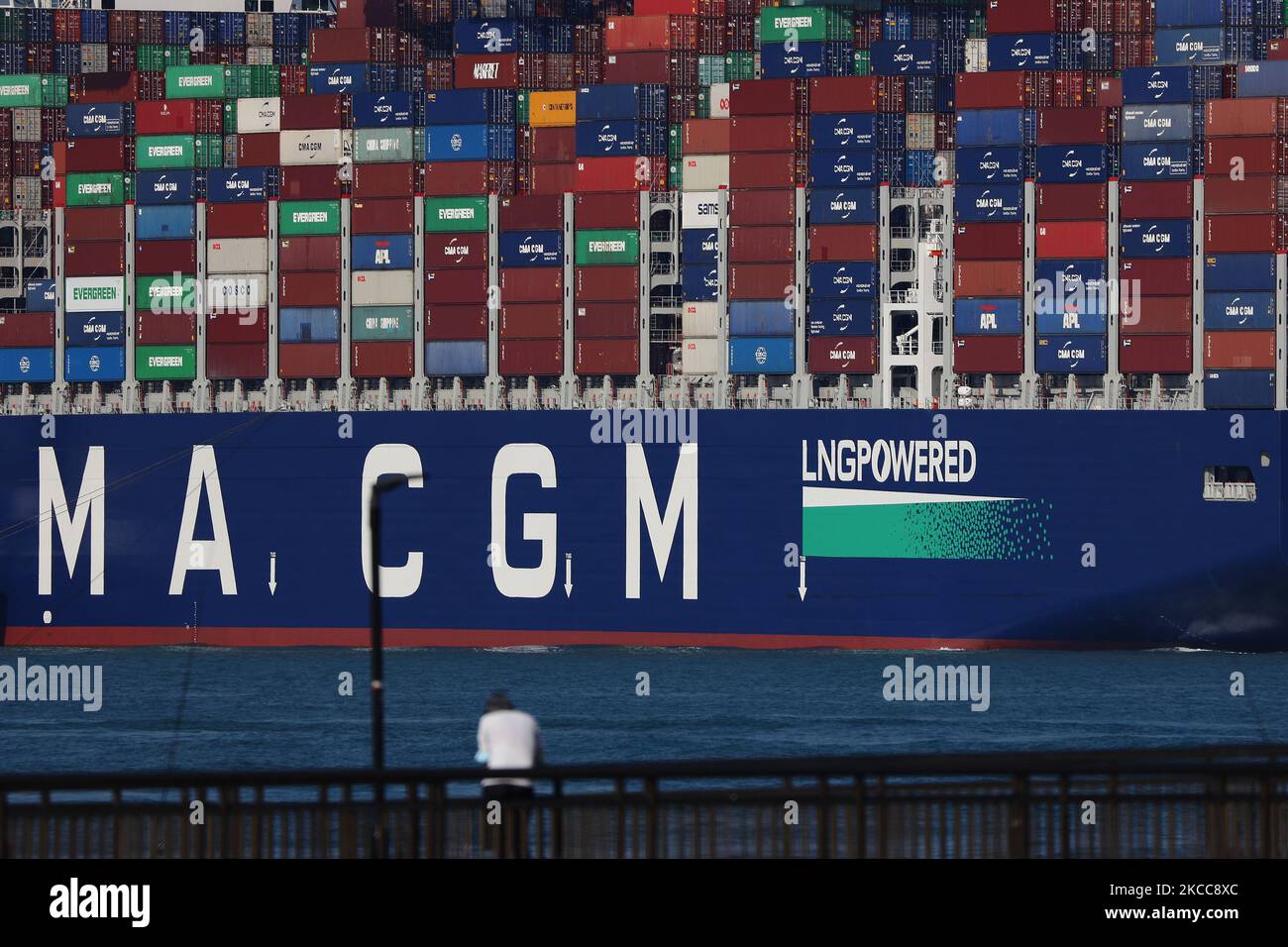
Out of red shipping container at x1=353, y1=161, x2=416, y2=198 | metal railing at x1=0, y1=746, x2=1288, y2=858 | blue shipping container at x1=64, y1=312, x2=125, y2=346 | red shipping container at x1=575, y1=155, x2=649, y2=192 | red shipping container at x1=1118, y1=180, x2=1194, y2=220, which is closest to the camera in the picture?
metal railing at x1=0, y1=746, x2=1288, y2=858

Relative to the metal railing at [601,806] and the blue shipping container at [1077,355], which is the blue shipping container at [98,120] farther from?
the metal railing at [601,806]

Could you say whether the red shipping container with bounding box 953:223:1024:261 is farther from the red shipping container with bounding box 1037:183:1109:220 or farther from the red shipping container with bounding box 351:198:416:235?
the red shipping container with bounding box 351:198:416:235

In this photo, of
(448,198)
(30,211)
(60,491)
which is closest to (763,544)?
(448,198)

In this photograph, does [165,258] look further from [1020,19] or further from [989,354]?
[1020,19]

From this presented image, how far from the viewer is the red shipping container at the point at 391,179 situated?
55.8 meters

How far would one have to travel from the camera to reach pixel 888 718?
42844mm

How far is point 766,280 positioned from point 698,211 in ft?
8.54

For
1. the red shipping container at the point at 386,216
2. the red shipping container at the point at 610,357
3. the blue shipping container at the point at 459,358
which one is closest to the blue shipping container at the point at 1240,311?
the red shipping container at the point at 610,357

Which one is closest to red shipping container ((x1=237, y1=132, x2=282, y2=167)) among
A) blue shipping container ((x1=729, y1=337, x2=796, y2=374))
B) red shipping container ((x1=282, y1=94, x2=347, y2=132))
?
red shipping container ((x1=282, y1=94, x2=347, y2=132))

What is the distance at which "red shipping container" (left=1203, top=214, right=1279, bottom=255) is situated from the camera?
50.8 m

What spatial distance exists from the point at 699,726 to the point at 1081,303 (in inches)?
670

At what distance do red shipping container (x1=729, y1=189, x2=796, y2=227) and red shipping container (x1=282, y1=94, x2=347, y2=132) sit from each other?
11.7 metres

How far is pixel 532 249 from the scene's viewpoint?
54.3m

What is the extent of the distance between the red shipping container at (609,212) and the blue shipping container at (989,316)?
8884 millimetres
